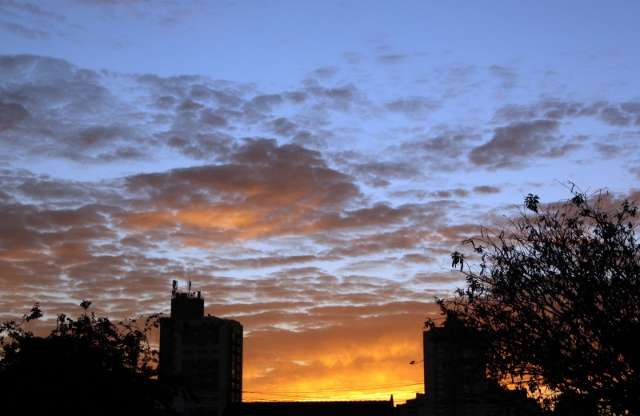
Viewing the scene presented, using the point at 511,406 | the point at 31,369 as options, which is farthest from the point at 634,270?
the point at 31,369

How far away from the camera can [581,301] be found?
78.3 ft

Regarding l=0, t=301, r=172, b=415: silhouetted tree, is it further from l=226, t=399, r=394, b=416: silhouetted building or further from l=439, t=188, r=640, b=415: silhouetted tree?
l=226, t=399, r=394, b=416: silhouetted building

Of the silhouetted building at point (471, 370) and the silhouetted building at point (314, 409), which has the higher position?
the silhouetted building at point (314, 409)

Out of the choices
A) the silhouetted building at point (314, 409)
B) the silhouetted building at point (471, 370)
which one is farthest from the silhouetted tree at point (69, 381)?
the silhouetted building at point (314, 409)

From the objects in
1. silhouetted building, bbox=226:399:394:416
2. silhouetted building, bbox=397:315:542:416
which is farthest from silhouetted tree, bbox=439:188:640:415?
silhouetted building, bbox=226:399:394:416

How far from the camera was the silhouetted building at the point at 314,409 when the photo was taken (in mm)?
73312

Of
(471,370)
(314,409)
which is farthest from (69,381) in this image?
(314,409)

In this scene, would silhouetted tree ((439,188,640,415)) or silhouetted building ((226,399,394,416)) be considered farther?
silhouetted building ((226,399,394,416))

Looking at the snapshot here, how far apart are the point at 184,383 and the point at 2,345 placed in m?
7.28

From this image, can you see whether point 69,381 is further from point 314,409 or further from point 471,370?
point 314,409

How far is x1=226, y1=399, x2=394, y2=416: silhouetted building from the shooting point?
73312mm

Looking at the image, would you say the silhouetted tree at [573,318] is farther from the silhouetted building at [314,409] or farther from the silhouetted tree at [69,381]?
the silhouetted building at [314,409]

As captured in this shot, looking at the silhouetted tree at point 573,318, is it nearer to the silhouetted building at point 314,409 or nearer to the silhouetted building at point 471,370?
the silhouetted building at point 471,370

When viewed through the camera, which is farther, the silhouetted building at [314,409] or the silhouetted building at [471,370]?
the silhouetted building at [314,409]
